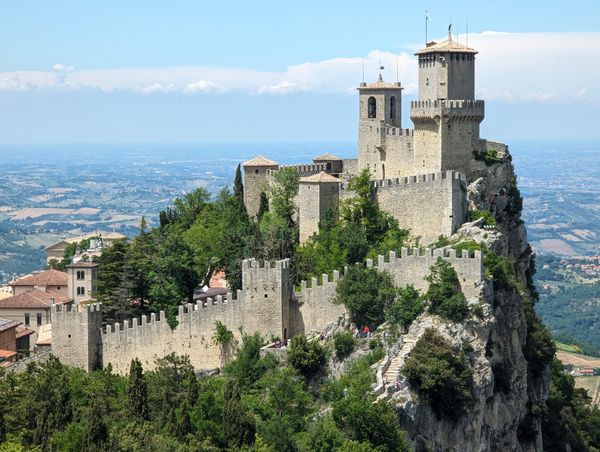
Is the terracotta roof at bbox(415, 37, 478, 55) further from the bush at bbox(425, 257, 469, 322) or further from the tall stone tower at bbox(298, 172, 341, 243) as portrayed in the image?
the bush at bbox(425, 257, 469, 322)

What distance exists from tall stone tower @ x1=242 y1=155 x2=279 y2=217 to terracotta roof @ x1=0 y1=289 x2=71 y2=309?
1028cm

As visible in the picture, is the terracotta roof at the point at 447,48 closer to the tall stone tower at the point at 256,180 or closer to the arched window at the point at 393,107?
the arched window at the point at 393,107

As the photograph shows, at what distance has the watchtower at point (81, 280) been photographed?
189 ft

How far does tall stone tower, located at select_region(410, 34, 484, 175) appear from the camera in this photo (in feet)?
175

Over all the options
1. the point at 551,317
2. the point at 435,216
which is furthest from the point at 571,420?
the point at 551,317

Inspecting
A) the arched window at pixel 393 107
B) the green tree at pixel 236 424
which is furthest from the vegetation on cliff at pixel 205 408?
the arched window at pixel 393 107

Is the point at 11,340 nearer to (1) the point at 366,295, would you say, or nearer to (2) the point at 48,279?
(2) the point at 48,279

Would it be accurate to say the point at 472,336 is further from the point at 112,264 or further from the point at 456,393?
the point at 112,264

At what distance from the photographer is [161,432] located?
39188 millimetres

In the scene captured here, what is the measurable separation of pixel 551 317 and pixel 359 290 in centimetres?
13727

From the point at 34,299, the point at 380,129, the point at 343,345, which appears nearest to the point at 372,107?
the point at 380,129

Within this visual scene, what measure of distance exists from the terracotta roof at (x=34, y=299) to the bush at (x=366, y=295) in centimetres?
1841

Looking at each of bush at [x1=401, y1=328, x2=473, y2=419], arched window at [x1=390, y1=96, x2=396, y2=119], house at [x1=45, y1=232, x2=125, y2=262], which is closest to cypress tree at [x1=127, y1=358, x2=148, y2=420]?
bush at [x1=401, y1=328, x2=473, y2=419]

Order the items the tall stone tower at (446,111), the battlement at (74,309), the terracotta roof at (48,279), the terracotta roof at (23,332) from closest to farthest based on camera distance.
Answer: the battlement at (74,309)
the tall stone tower at (446,111)
the terracotta roof at (23,332)
the terracotta roof at (48,279)
